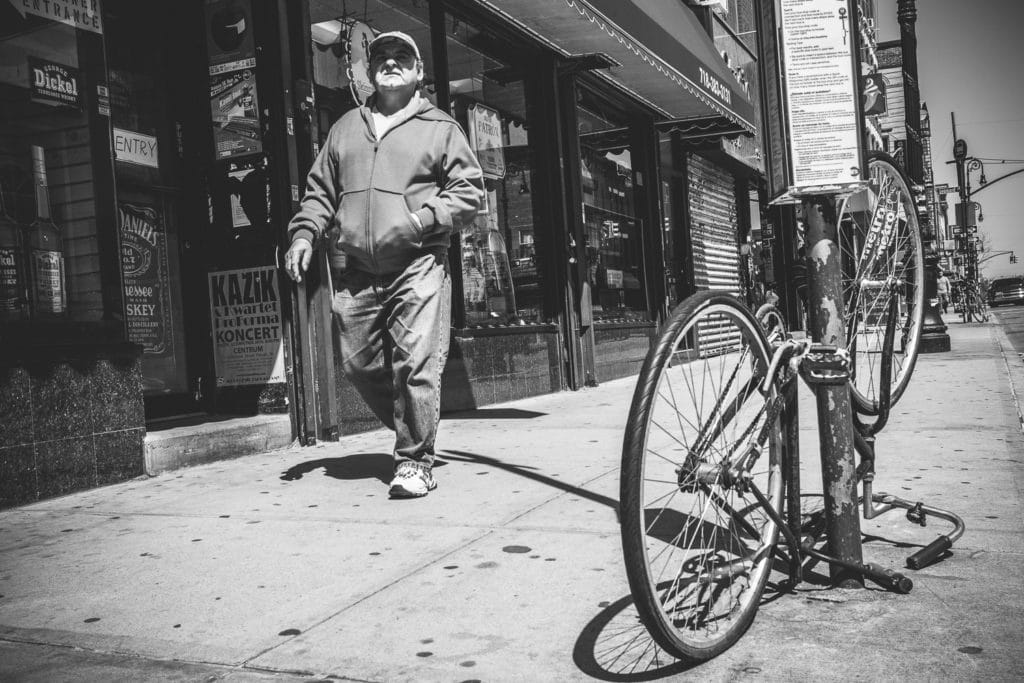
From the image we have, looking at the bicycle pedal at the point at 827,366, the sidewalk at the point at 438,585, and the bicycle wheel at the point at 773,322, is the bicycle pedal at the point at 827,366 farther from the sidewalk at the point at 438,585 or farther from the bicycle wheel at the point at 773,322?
the sidewalk at the point at 438,585

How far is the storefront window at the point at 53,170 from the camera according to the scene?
427cm

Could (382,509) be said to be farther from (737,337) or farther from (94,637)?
(737,337)

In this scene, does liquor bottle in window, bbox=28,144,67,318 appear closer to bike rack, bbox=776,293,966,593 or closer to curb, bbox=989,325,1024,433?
bike rack, bbox=776,293,966,593

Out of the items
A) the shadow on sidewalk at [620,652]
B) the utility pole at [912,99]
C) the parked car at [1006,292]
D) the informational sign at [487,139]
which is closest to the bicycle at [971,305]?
the utility pole at [912,99]

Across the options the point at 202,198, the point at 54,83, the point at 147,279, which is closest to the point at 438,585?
the point at 54,83

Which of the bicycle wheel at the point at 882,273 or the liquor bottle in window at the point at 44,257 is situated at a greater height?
the liquor bottle in window at the point at 44,257

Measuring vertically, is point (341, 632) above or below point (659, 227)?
below

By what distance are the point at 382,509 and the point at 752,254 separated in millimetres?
14649

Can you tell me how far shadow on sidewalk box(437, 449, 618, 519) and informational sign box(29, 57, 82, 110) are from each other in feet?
8.83

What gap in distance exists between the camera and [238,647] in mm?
2305

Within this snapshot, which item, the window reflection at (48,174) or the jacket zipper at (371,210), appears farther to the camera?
the window reflection at (48,174)

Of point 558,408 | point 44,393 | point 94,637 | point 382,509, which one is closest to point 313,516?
point 382,509

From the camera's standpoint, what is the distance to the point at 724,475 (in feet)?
6.88

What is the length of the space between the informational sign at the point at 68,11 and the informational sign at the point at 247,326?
174cm
